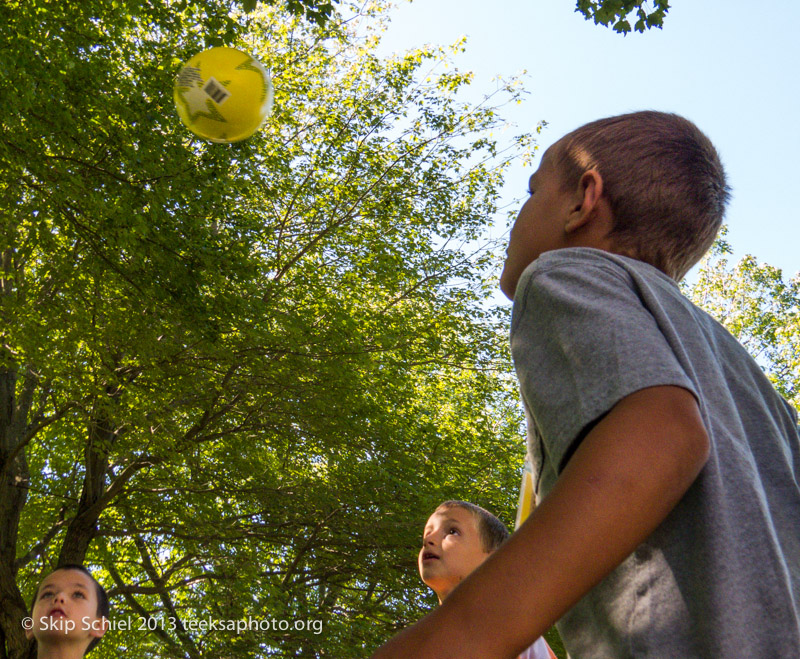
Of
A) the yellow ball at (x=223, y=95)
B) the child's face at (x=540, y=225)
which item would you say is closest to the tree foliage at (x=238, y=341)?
the yellow ball at (x=223, y=95)

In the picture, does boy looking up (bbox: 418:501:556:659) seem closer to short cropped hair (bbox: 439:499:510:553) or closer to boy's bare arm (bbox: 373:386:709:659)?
short cropped hair (bbox: 439:499:510:553)

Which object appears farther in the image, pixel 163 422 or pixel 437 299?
pixel 437 299

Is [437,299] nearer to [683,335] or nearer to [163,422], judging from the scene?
[163,422]

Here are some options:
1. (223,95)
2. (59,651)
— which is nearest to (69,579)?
(59,651)

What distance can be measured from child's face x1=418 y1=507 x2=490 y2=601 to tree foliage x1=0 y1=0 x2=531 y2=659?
5.06 metres

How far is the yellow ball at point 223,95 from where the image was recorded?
16.2ft

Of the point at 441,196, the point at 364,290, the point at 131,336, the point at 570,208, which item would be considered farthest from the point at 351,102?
the point at 570,208

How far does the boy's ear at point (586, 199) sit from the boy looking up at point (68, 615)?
4.43 metres

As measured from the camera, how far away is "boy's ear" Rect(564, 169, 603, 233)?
100 centimetres

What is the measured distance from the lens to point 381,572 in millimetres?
12297

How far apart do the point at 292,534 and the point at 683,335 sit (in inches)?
496

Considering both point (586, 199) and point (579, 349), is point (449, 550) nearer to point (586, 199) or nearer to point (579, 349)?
point (586, 199)

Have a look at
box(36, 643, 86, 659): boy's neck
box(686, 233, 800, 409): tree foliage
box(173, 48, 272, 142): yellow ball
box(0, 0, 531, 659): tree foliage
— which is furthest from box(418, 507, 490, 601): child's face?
box(686, 233, 800, 409): tree foliage

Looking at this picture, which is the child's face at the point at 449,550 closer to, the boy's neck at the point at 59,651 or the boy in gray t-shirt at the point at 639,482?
the boy's neck at the point at 59,651
